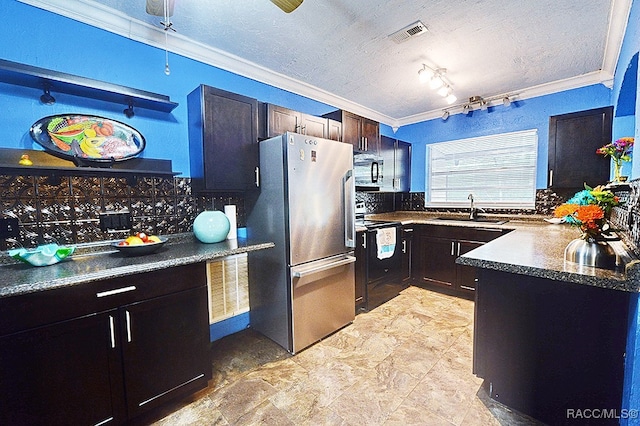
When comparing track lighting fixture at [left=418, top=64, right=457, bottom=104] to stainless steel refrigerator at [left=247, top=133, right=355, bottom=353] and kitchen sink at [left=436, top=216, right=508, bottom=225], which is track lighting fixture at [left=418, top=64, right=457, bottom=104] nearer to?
stainless steel refrigerator at [left=247, top=133, right=355, bottom=353]

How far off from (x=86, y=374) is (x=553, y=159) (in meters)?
4.21

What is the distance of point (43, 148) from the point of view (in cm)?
161

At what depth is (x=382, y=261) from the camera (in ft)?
10.1

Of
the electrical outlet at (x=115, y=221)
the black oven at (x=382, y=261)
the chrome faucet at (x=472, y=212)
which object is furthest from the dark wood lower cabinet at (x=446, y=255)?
the electrical outlet at (x=115, y=221)

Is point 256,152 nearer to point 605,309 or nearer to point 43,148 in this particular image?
point 43,148

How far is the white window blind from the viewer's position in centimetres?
339

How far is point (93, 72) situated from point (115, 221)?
1.02 m

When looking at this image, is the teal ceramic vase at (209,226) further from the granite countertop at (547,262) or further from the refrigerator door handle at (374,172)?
the refrigerator door handle at (374,172)

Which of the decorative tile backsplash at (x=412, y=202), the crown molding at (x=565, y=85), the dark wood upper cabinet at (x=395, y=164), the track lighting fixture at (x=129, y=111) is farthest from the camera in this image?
Result: the dark wood upper cabinet at (x=395, y=164)

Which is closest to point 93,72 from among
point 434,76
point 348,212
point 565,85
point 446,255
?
point 348,212

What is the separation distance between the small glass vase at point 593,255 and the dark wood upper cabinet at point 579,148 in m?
1.96

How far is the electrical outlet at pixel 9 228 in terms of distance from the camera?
150 centimetres

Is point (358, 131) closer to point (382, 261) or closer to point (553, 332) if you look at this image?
point (382, 261)

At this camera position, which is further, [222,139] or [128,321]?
[222,139]
